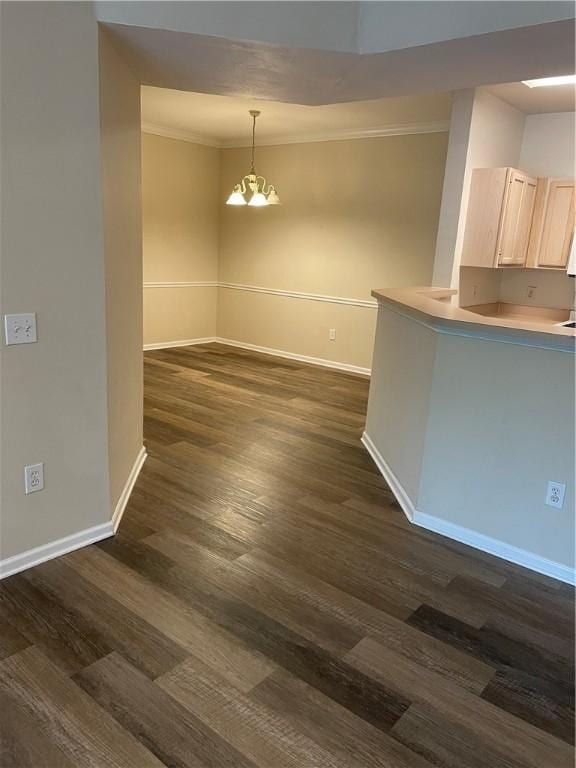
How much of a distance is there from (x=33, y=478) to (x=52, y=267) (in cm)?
91

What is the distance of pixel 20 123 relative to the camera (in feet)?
6.59

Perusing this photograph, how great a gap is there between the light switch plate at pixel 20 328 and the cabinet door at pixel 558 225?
4.47m

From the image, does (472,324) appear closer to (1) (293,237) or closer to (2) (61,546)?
(2) (61,546)

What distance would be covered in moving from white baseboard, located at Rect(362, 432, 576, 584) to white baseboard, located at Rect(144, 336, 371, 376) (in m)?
3.07

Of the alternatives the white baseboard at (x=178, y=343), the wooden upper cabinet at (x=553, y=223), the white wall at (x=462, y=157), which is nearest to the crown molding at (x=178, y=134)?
the white baseboard at (x=178, y=343)

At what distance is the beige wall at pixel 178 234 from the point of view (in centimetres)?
643

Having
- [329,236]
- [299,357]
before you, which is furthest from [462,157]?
[299,357]

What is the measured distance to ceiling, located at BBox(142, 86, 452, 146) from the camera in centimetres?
460

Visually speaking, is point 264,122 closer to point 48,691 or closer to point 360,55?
point 360,55

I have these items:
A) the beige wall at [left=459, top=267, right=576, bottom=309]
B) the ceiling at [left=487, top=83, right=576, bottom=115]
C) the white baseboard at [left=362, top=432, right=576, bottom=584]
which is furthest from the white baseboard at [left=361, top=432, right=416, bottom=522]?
the ceiling at [left=487, top=83, right=576, bottom=115]

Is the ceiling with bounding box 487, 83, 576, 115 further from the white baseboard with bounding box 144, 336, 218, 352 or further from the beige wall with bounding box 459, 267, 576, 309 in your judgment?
the white baseboard with bounding box 144, 336, 218, 352

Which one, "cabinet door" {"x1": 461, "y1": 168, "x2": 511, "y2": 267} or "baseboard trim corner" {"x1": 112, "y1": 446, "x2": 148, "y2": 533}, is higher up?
"cabinet door" {"x1": 461, "y1": 168, "x2": 511, "y2": 267}

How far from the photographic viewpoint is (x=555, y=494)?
2492 mm

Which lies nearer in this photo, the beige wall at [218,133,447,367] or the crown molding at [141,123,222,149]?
the beige wall at [218,133,447,367]
